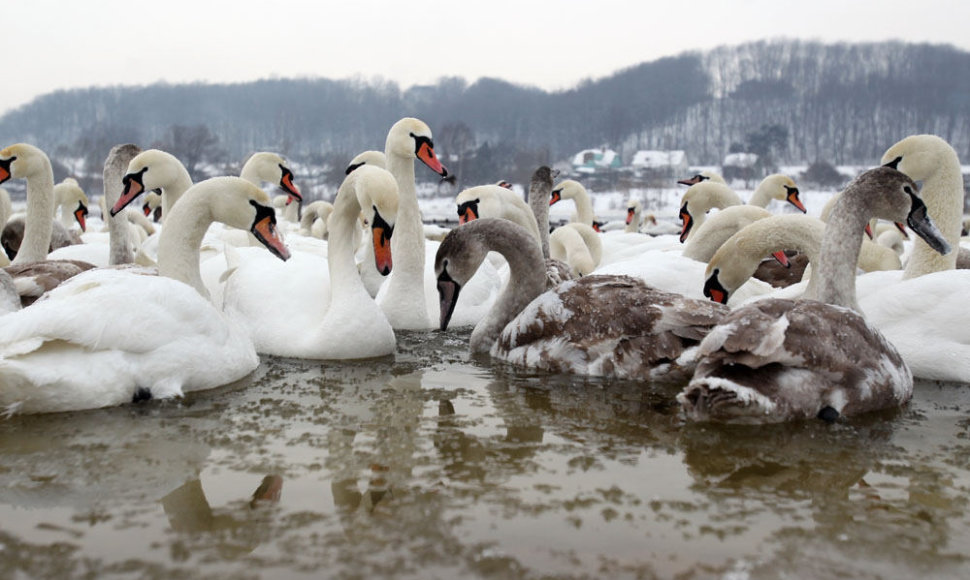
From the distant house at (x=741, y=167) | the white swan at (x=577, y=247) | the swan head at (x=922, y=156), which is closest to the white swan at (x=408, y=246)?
the white swan at (x=577, y=247)

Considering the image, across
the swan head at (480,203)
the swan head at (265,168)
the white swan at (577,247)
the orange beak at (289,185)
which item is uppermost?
the swan head at (265,168)

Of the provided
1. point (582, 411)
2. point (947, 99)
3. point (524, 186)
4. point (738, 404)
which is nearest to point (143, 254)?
point (582, 411)

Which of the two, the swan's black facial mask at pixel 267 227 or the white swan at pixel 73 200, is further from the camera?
the white swan at pixel 73 200

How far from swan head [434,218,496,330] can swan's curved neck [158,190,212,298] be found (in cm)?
178

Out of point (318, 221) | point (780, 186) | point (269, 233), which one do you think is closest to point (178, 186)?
point (269, 233)

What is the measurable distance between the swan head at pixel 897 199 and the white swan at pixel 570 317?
1.39 meters

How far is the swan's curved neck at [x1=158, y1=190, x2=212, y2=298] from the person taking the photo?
6199 mm

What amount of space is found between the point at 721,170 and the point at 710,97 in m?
70.7

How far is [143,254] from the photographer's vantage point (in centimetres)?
973


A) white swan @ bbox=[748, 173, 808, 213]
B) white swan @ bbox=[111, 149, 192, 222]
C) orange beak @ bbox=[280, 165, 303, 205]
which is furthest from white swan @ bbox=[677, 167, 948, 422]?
white swan @ bbox=[748, 173, 808, 213]

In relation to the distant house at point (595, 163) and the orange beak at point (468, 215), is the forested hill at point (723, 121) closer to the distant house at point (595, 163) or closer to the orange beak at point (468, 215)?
the distant house at point (595, 163)

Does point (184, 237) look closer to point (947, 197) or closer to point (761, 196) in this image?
point (947, 197)

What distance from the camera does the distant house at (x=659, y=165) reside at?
133375 millimetres

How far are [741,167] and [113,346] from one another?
12707cm
